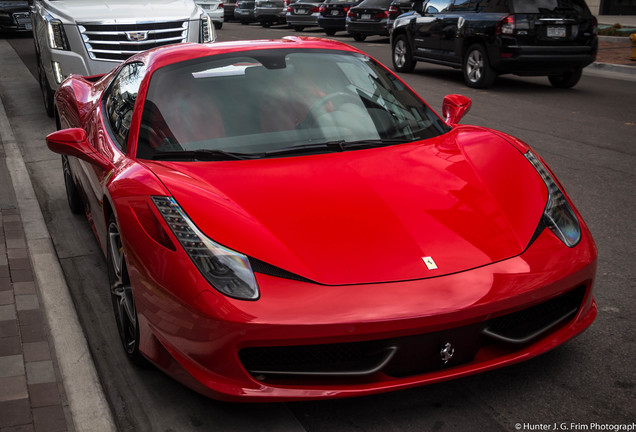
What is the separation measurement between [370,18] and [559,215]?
2055 cm

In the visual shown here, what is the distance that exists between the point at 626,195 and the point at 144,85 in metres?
4.09

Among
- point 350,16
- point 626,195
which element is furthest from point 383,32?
point 626,195

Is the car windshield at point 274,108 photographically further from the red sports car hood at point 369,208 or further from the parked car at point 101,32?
the parked car at point 101,32

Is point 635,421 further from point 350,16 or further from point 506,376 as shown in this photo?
point 350,16

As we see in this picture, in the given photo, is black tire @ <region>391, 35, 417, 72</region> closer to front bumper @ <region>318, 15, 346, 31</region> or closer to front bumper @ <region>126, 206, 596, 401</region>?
front bumper @ <region>318, 15, 346, 31</region>

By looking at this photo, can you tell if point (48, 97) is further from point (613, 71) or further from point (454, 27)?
point (613, 71)

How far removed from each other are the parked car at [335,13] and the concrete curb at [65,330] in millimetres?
21247

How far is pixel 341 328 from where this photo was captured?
2865 mm

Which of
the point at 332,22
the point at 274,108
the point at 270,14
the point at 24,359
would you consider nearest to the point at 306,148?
the point at 274,108

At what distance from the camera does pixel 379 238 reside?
322 cm

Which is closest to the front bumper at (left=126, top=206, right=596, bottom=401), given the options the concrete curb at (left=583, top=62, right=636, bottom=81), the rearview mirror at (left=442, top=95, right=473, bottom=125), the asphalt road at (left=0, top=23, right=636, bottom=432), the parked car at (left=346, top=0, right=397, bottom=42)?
the asphalt road at (left=0, top=23, right=636, bottom=432)

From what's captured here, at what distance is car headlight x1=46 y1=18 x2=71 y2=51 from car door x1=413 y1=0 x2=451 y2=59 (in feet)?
23.3

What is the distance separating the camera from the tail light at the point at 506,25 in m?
12.7

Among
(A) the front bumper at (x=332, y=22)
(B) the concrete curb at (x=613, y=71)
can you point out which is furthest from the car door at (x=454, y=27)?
(A) the front bumper at (x=332, y=22)
